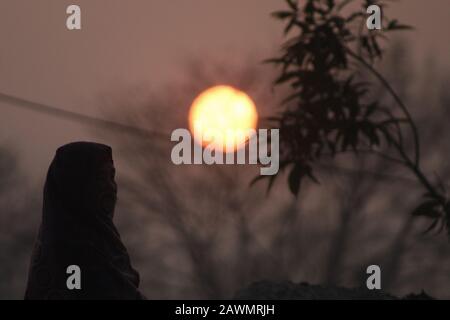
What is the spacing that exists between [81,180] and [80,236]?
24 centimetres

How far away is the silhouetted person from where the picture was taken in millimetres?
4023

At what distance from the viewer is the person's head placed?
4.07 meters

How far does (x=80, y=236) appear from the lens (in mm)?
4039

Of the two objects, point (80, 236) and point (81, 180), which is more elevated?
point (81, 180)

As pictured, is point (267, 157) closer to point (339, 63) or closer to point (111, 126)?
point (339, 63)

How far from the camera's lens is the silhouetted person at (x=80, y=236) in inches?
158

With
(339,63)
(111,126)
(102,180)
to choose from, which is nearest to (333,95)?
(339,63)

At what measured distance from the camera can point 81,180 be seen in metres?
4.08

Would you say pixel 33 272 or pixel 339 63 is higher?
pixel 339 63

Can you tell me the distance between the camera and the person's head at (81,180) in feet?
13.3
